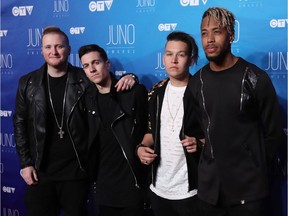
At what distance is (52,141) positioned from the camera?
7.79 feet

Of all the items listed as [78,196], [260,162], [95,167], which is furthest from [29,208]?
[260,162]

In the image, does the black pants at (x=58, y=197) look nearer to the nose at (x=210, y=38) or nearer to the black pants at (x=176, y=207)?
the black pants at (x=176, y=207)

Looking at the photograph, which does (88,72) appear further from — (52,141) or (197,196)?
(197,196)

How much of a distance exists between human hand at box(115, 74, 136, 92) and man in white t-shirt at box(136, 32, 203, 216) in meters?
0.18

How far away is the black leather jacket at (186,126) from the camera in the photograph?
1989 mm

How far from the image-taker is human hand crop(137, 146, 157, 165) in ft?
6.69

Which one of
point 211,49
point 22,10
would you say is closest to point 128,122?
point 211,49

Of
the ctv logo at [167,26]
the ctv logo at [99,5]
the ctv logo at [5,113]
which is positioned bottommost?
the ctv logo at [5,113]

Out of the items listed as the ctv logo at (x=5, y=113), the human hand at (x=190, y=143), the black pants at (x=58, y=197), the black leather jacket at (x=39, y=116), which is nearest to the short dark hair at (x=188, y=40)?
the human hand at (x=190, y=143)

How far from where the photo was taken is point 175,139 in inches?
79.4

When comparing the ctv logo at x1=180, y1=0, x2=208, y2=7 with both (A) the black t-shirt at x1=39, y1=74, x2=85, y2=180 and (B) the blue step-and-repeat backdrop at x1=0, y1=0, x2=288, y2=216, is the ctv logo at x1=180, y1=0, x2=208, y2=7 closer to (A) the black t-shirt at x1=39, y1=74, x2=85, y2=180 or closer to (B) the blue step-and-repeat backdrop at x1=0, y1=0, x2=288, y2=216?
(B) the blue step-and-repeat backdrop at x1=0, y1=0, x2=288, y2=216

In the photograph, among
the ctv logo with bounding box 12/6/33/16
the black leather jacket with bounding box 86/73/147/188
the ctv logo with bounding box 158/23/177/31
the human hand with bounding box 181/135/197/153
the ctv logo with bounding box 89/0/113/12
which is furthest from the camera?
the ctv logo with bounding box 12/6/33/16

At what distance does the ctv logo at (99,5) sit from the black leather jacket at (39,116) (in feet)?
1.68

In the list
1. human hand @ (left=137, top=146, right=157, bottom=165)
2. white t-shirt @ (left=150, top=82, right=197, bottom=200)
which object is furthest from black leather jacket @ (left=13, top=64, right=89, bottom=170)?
white t-shirt @ (left=150, top=82, right=197, bottom=200)
